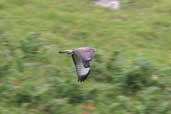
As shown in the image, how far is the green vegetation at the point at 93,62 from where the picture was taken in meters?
5.23

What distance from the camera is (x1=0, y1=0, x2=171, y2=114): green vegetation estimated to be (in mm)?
5227

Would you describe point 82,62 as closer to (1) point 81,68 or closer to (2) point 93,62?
(1) point 81,68

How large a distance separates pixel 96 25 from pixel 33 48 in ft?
3.86

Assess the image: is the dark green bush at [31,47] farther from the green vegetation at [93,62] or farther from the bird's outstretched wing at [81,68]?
the bird's outstretched wing at [81,68]

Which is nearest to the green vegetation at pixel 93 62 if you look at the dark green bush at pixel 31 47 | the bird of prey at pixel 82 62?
the dark green bush at pixel 31 47

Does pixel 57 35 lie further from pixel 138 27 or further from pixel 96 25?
pixel 138 27

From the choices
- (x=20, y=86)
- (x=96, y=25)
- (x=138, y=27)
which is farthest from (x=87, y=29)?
(x=20, y=86)

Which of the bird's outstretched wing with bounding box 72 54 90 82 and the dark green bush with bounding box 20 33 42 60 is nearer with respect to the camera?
the bird's outstretched wing with bounding box 72 54 90 82

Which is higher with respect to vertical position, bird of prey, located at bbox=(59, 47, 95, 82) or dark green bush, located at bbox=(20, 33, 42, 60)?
dark green bush, located at bbox=(20, 33, 42, 60)

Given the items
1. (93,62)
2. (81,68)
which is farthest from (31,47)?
(81,68)

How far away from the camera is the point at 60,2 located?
7.52m

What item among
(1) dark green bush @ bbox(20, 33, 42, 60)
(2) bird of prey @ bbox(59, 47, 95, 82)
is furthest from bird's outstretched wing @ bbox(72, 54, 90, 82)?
(1) dark green bush @ bbox(20, 33, 42, 60)

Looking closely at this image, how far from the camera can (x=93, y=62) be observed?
19.4ft

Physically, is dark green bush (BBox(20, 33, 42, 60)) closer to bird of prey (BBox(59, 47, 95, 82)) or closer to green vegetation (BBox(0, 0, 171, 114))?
green vegetation (BBox(0, 0, 171, 114))
